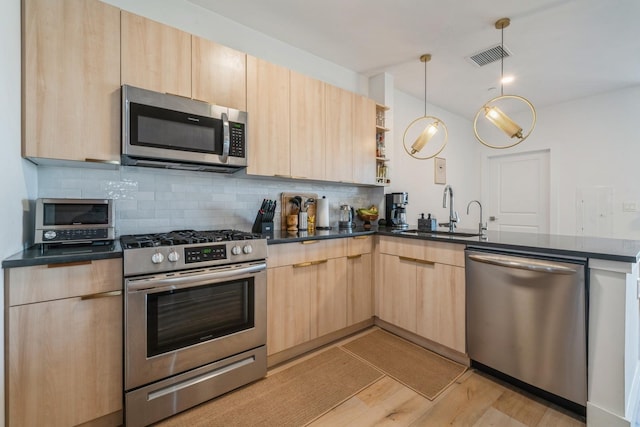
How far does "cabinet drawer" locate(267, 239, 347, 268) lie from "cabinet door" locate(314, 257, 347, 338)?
0.21 ft

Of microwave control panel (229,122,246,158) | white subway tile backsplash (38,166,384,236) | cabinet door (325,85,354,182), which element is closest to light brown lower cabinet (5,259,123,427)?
white subway tile backsplash (38,166,384,236)

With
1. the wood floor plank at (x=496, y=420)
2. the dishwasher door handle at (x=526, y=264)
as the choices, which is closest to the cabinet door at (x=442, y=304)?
the dishwasher door handle at (x=526, y=264)

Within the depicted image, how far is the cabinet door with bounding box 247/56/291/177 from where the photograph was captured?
85.7 inches

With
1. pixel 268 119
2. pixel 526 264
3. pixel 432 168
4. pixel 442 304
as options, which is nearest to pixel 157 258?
pixel 268 119

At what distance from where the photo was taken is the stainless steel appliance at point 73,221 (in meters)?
1.45

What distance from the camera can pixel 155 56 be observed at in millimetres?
1756

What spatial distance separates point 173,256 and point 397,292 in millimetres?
1862

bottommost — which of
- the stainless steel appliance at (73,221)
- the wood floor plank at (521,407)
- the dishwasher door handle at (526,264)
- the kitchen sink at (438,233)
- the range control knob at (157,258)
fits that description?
the wood floor plank at (521,407)

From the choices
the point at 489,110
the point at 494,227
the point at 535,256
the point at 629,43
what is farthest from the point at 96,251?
the point at 494,227

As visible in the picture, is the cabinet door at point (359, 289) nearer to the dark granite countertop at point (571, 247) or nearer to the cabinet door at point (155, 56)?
the dark granite countertop at point (571, 247)

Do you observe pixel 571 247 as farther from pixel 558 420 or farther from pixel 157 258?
pixel 157 258

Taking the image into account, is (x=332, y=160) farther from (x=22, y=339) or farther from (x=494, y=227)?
(x=494, y=227)

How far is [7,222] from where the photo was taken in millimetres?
1274

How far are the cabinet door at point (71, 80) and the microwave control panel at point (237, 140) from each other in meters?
0.67
